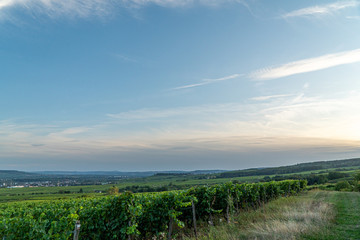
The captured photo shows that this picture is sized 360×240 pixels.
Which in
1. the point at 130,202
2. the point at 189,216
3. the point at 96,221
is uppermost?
the point at 130,202

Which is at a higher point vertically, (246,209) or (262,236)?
(262,236)

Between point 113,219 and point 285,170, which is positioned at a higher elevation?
point 113,219

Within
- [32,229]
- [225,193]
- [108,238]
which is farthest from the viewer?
[225,193]

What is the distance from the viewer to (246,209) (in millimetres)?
16469

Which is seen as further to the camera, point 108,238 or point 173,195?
point 173,195

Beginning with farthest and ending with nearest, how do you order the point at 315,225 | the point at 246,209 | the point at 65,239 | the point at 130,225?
the point at 246,209
the point at 315,225
the point at 130,225
the point at 65,239

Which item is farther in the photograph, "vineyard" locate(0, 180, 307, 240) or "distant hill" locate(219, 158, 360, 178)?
"distant hill" locate(219, 158, 360, 178)

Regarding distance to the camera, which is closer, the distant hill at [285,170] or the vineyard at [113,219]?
the vineyard at [113,219]

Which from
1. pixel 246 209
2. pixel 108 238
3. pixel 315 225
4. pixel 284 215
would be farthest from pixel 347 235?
pixel 108 238

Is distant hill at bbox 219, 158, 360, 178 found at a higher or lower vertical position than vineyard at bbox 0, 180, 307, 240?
lower

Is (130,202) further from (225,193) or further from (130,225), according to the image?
(225,193)

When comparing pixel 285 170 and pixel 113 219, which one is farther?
pixel 285 170

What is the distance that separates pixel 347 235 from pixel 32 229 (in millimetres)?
11076

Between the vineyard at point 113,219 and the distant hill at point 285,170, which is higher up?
the vineyard at point 113,219
